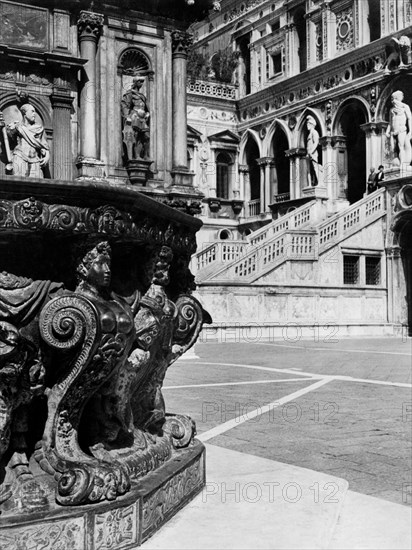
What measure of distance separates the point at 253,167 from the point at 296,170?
17.1 ft

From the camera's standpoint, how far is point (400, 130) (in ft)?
95.2

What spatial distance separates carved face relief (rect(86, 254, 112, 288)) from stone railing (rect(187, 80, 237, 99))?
3790 centimetres

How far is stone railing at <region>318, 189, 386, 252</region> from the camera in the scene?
27000mm

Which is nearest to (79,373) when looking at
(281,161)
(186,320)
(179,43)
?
(186,320)

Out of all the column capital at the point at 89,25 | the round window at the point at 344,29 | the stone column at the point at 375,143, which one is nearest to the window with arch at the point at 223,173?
the round window at the point at 344,29

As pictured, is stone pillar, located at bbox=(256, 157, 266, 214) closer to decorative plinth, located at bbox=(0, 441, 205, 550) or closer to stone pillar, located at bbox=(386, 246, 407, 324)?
stone pillar, located at bbox=(386, 246, 407, 324)

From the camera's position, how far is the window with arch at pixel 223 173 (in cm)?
4169

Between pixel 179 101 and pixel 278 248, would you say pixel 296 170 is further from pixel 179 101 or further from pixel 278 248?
pixel 179 101

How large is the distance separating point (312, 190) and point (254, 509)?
3069 cm

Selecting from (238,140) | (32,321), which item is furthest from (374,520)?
Result: (238,140)

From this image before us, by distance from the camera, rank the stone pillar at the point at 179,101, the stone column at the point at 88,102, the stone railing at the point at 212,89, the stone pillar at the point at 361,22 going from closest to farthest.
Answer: the stone column at the point at 88,102, the stone pillar at the point at 179,101, the stone pillar at the point at 361,22, the stone railing at the point at 212,89

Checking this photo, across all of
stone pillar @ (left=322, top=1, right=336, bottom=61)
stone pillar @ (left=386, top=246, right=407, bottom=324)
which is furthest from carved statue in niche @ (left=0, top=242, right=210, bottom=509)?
stone pillar @ (left=322, top=1, right=336, bottom=61)

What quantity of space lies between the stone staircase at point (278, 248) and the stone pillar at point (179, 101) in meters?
7.28

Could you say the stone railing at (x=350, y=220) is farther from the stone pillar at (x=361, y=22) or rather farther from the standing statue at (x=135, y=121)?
the standing statue at (x=135, y=121)
